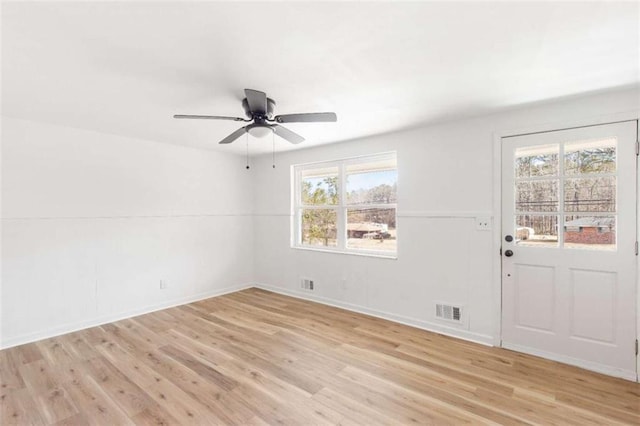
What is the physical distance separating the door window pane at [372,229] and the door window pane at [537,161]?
146 cm

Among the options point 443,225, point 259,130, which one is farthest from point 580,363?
point 259,130

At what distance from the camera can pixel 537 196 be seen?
2943 millimetres

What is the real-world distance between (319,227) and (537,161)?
290 centimetres

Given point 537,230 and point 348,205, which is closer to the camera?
point 537,230

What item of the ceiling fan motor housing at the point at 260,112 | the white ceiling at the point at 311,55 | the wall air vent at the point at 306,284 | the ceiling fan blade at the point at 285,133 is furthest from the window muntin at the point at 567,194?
the wall air vent at the point at 306,284

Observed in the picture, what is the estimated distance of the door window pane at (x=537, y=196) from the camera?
2.87 meters

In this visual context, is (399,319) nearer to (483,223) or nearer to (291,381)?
(483,223)

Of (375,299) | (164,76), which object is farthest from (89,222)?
(375,299)

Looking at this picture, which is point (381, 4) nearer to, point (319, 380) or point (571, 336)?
point (319, 380)

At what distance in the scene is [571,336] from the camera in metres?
2.76

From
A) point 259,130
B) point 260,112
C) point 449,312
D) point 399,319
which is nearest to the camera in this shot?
point 260,112

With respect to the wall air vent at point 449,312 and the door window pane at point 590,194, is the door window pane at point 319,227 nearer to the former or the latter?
the wall air vent at point 449,312

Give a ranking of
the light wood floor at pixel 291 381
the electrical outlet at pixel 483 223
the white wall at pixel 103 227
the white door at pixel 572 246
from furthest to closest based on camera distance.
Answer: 1. the white wall at pixel 103 227
2. the electrical outlet at pixel 483 223
3. the white door at pixel 572 246
4. the light wood floor at pixel 291 381

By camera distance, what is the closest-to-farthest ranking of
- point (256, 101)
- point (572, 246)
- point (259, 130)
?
point (256, 101) → point (259, 130) → point (572, 246)
